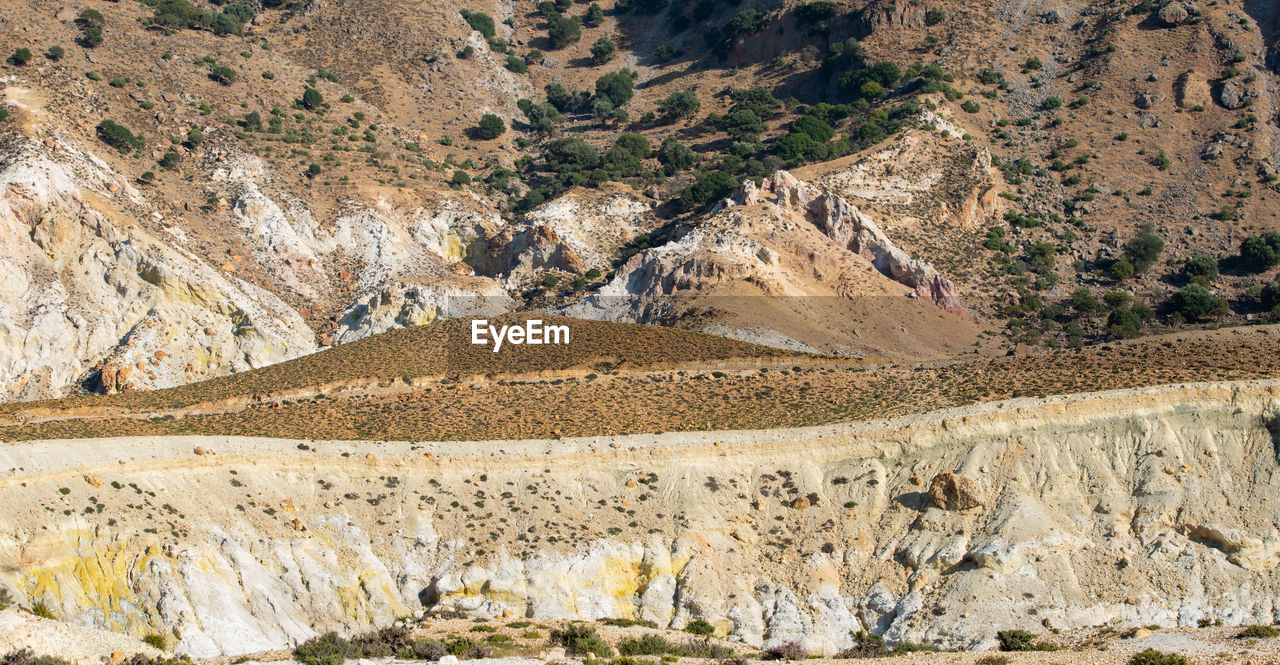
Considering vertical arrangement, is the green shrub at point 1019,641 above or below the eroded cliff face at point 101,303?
below

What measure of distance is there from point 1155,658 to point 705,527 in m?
14.2

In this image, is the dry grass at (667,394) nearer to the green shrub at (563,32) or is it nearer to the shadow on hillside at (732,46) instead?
the shadow on hillside at (732,46)

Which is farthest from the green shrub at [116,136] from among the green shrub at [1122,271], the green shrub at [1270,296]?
the green shrub at [1270,296]

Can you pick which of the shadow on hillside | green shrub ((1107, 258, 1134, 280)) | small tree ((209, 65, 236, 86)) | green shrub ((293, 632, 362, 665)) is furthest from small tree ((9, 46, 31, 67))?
green shrub ((1107, 258, 1134, 280))

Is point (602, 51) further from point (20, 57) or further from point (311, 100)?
point (20, 57)

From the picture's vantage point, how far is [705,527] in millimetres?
36344

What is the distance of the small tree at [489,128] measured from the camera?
90688mm

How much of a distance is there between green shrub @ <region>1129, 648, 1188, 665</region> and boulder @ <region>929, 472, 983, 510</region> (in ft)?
32.1

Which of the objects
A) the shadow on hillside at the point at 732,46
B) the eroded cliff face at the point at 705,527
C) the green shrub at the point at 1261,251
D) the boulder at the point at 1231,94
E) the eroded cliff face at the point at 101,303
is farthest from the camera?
the shadow on hillside at the point at 732,46

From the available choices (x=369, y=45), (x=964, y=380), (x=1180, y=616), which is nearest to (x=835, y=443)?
(x=964, y=380)

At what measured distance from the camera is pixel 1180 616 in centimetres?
3170

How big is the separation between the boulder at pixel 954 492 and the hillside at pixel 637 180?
20997mm

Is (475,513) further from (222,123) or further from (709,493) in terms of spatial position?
(222,123)

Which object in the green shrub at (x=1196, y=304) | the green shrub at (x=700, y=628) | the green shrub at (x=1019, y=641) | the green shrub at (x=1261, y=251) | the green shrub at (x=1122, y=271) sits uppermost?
the green shrub at (x=1261, y=251)
